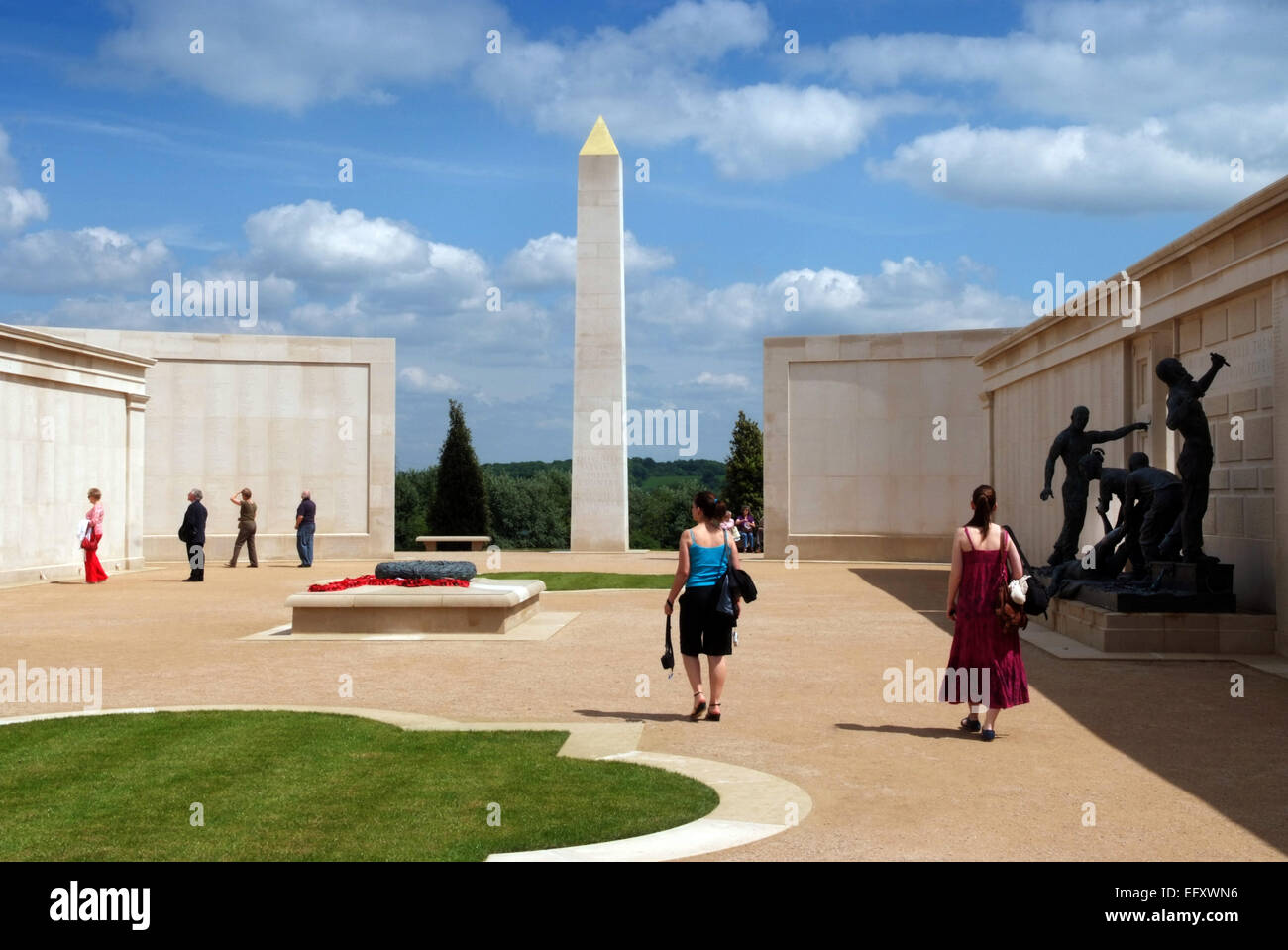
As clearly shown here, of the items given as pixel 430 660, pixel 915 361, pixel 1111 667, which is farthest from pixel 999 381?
pixel 430 660

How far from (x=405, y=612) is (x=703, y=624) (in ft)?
21.5

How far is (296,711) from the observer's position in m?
9.92

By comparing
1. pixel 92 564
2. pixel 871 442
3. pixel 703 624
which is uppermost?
pixel 871 442

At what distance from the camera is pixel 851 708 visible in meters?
10.5

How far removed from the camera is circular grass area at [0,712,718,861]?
6.17 meters

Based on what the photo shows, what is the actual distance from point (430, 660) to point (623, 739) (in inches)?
194

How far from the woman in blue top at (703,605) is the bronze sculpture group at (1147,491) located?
6656mm

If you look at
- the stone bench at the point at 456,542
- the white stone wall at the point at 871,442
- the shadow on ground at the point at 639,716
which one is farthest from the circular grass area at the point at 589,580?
the shadow on ground at the point at 639,716

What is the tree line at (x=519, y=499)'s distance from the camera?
48.3m

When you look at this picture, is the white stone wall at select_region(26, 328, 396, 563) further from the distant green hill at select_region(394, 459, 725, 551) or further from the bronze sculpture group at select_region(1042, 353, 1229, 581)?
the distant green hill at select_region(394, 459, 725, 551)

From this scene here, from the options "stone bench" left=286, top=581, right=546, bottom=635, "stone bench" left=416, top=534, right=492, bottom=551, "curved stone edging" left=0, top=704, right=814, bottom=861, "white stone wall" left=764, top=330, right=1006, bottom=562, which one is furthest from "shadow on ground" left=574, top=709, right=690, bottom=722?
"stone bench" left=416, top=534, right=492, bottom=551

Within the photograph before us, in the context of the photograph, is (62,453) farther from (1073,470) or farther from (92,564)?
(1073,470)

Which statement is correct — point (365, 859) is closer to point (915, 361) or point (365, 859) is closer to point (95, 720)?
point (95, 720)

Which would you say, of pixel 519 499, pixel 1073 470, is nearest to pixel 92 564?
pixel 1073 470
